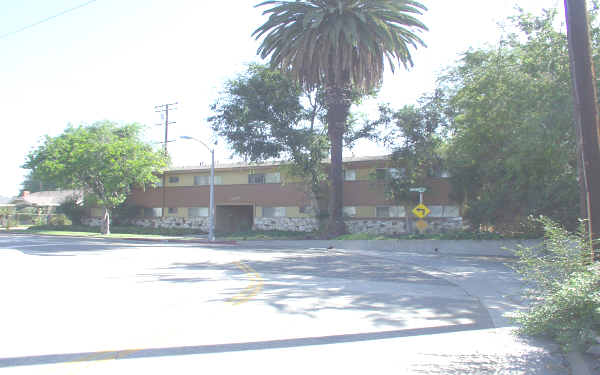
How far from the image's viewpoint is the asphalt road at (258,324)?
17.1ft

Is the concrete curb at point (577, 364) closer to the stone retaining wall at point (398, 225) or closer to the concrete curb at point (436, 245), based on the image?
the concrete curb at point (436, 245)

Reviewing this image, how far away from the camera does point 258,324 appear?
702 cm

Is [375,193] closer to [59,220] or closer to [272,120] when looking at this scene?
[272,120]

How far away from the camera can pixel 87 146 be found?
37125mm

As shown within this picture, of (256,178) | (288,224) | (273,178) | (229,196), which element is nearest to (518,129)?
(288,224)

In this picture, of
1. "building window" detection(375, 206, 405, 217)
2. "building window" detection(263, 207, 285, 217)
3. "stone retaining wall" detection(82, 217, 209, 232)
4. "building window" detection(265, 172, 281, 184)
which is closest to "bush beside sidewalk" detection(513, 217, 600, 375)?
"building window" detection(375, 206, 405, 217)

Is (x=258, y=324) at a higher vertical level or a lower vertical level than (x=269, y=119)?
lower

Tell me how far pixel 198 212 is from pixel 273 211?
24.8 ft

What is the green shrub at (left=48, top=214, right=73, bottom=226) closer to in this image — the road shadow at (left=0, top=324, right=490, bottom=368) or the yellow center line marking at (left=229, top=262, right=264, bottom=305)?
the yellow center line marking at (left=229, top=262, right=264, bottom=305)

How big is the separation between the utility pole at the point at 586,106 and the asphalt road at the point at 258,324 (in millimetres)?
2347

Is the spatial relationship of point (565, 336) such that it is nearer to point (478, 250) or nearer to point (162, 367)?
point (162, 367)

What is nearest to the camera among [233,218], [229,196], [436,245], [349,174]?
[436,245]

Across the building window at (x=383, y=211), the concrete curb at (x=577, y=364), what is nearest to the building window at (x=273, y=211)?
the building window at (x=383, y=211)

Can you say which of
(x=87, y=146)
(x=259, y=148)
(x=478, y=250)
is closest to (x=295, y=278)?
(x=478, y=250)
